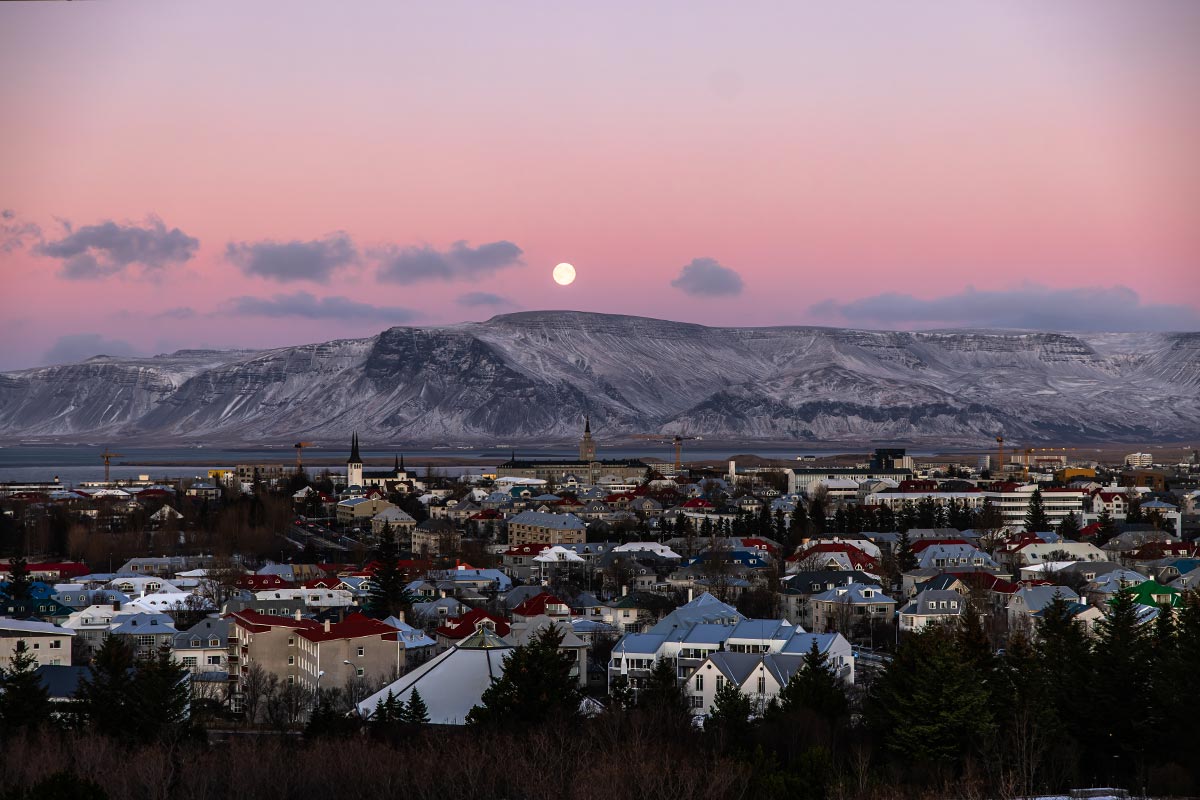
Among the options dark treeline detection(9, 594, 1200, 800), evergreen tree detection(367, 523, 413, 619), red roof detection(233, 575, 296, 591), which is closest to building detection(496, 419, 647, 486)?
red roof detection(233, 575, 296, 591)

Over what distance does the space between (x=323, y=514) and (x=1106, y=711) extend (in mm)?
64586

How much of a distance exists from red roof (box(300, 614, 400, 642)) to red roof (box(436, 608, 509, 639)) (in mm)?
2330

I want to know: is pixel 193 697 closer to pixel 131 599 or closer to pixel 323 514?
pixel 131 599

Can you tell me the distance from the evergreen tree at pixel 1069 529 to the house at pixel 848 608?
62.2 ft

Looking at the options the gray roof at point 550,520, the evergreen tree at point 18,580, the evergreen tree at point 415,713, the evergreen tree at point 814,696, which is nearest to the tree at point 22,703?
the evergreen tree at point 415,713

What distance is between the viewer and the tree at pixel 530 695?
2566 cm

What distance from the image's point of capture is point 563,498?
90.6 metres

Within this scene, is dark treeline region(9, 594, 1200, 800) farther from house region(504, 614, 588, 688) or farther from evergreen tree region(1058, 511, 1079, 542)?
evergreen tree region(1058, 511, 1079, 542)

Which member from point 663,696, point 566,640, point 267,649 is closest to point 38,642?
point 267,649

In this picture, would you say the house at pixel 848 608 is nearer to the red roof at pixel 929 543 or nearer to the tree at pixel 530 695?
the red roof at pixel 929 543

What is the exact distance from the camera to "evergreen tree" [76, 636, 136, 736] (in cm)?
2516

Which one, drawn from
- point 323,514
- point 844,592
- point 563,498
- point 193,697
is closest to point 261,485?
point 323,514

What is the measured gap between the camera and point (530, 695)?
25875 millimetres

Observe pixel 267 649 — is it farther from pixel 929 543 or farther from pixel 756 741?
pixel 929 543
